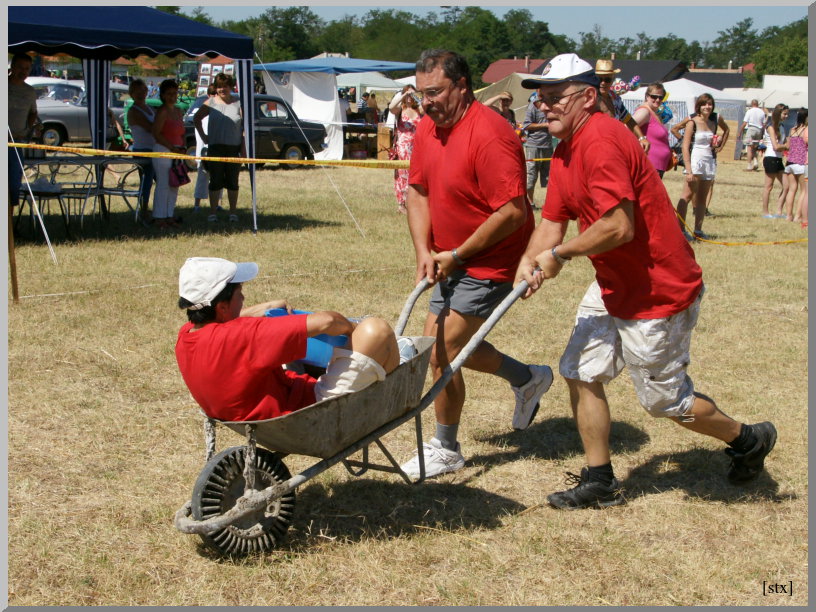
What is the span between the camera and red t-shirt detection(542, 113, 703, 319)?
11.9ft

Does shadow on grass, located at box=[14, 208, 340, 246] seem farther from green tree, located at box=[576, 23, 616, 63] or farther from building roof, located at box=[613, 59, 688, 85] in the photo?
green tree, located at box=[576, 23, 616, 63]

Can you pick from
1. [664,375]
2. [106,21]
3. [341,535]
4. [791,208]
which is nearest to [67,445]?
[341,535]

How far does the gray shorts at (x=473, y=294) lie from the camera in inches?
167

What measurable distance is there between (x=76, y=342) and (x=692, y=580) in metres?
4.63

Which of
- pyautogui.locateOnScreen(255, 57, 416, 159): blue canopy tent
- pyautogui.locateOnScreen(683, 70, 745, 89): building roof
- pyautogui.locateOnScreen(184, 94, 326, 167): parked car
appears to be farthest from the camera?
pyautogui.locateOnScreen(683, 70, 745, 89): building roof

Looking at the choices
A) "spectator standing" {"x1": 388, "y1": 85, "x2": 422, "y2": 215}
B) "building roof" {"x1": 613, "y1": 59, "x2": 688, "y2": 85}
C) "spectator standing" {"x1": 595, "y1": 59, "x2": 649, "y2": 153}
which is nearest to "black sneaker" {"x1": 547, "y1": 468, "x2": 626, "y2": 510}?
"spectator standing" {"x1": 595, "y1": 59, "x2": 649, "y2": 153}

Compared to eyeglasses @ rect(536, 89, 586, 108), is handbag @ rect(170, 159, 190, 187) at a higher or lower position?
lower

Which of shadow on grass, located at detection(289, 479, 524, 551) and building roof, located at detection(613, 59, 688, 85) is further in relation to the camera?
building roof, located at detection(613, 59, 688, 85)

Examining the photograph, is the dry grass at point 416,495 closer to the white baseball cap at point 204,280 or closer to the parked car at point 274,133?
the white baseball cap at point 204,280

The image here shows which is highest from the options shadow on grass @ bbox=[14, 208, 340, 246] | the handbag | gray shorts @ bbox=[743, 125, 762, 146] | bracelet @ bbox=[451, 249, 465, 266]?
bracelet @ bbox=[451, 249, 465, 266]

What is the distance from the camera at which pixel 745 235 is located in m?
12.5

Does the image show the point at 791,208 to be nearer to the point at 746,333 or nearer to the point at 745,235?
the point at 745,235

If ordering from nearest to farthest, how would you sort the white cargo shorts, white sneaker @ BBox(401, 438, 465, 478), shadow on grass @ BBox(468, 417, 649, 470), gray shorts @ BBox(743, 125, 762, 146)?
1. the white cargo shorts
2. white sneaker @ BBox(401, 438, 465, 478)
3. shadow on grass @ BBox(468, 417, 649, 470)
4. gray shorts @ BBox(743, 125, 762, 146)

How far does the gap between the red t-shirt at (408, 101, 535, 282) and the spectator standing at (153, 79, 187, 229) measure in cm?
788
